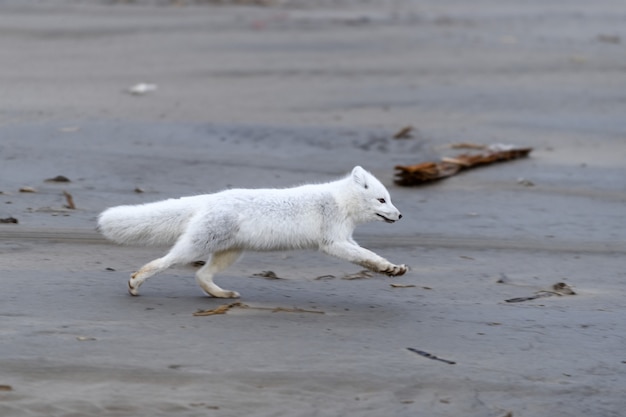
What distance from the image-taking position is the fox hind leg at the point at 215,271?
6.59 meters

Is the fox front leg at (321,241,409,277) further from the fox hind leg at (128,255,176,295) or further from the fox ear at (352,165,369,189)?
the fox hind leg at (128,255,176,295)

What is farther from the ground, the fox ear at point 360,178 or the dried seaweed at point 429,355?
the fox ear at point 360,178

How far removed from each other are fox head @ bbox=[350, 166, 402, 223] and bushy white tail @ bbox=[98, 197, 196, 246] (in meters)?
1.03

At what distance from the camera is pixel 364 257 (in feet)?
22.0

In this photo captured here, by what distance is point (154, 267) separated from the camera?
→ 253 inches

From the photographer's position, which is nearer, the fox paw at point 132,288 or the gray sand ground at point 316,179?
the gray sand ground at point 316,179

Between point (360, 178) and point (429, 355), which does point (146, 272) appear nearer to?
point (360, 178)

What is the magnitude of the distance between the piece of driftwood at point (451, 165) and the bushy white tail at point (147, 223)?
11.5 ft

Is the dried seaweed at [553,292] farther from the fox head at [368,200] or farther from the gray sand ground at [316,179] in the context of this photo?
the fox head at [368,200]

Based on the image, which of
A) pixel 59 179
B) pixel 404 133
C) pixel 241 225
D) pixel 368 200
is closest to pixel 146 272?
pixel 241 225

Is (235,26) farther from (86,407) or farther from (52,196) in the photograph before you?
(86,407)

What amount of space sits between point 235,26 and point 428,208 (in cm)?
855

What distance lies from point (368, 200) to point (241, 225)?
2.83ft

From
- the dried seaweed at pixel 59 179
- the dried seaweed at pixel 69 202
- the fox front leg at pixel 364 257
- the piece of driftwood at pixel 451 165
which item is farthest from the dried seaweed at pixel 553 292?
the dried seaweed at pixel 59 179
